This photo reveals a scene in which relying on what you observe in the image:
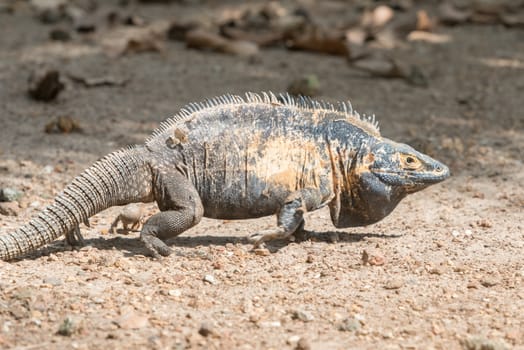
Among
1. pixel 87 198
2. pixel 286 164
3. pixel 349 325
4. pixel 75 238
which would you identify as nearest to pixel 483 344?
pixel 349 325

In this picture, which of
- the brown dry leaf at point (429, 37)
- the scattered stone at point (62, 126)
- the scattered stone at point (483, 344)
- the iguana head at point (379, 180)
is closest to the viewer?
the scattered stone at point (483, 344)

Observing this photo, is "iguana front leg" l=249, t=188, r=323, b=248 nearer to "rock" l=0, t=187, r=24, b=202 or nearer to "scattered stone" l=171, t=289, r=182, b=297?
"scattered stone" l=171, t=289, r=182, b=297

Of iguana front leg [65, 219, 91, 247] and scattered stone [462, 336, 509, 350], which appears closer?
scattered stone [462, 336, 509, 350]

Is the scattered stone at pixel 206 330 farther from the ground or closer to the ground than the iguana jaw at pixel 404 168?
closer to the ground

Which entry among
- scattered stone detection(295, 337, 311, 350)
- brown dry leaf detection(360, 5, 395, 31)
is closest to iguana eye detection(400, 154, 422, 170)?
scattered stone detection(295, 337, 311, 350)

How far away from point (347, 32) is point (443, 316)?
9.02 metres

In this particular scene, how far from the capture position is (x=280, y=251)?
280 inches

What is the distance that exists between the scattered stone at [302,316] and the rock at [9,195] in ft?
11.6

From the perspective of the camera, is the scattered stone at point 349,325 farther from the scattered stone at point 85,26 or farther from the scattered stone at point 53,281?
the scattered stone at point 85,26

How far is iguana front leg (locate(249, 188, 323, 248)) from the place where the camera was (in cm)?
691

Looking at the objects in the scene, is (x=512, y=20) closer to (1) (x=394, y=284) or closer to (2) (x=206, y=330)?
(1) (x=394, y=284)

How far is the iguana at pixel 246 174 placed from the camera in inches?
267

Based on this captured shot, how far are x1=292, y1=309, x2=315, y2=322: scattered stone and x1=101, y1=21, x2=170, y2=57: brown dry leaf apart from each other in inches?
333

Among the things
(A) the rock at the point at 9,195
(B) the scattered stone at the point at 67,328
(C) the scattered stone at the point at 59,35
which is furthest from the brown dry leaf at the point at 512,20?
(B) the scattered stone at the point at 67,328
